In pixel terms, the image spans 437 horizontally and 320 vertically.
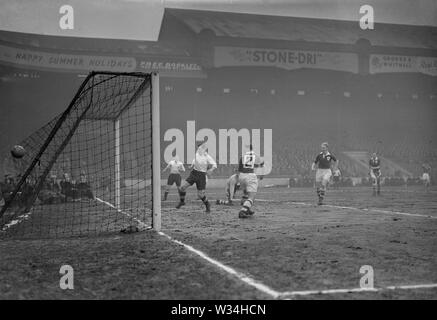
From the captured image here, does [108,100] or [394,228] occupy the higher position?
[108,100]

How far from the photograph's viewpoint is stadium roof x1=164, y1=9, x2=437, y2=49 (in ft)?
104

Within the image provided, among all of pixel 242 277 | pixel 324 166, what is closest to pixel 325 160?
pixel 324 166

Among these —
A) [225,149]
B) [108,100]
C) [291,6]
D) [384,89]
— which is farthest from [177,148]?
[108,100]

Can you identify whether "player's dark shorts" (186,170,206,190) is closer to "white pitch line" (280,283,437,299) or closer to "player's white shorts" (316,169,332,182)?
"player's white shorts" (316,169,332,182)

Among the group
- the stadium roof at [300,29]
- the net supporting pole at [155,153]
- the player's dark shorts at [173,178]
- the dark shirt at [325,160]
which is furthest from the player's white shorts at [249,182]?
the stadium roof at [300,29]

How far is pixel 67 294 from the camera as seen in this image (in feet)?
15.8

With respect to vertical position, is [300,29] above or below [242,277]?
above

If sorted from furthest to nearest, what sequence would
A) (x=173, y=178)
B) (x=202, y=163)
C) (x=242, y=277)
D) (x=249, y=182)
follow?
(x=173, y=178), (x=202, y=163), (x=249, y=182), (x=242, y=277)

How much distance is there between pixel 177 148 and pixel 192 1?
918 centimetres

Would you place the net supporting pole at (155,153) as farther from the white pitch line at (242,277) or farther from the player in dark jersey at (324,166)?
the player in dark jersey at (324,166)

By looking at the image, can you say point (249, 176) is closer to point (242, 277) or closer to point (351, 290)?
point (242, 277)

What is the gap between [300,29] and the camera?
1335 inches
